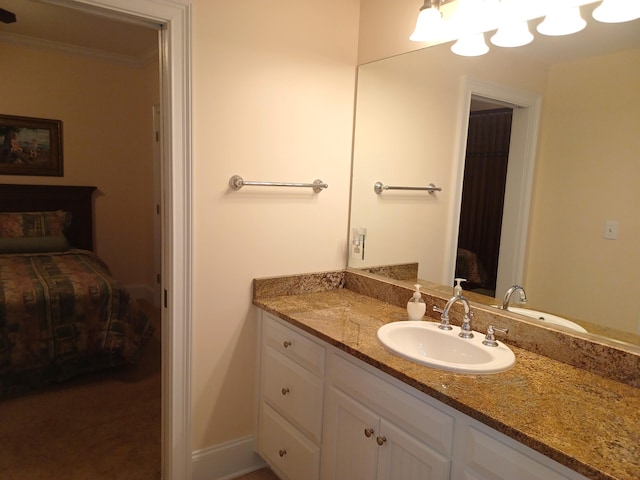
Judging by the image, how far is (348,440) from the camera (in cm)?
153

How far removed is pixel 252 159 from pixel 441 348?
3.62 feet

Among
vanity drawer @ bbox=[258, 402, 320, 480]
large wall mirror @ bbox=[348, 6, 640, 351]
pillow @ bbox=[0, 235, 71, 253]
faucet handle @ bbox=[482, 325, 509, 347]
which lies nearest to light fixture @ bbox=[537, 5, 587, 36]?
large wall mirror @ bbox=[348, 6, 640, 351]

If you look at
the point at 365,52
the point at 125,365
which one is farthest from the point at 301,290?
the point at 125,365

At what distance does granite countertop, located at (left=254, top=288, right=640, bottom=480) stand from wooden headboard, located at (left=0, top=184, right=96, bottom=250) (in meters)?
3.71

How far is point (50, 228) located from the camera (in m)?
4.06

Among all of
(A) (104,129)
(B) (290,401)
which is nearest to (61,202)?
(A) (104,129)

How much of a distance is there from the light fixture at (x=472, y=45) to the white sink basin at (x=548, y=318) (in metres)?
1.00

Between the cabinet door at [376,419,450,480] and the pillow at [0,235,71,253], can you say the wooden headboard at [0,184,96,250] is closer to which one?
the pillow at [0,235,71,253]

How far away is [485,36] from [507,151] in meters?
0.46

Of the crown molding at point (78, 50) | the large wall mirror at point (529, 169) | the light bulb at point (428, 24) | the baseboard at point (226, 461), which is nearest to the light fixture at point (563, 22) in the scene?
the large wall mirror at point (529, 169)

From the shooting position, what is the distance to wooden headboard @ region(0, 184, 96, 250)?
4121mm

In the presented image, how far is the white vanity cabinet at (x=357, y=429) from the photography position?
1081mm

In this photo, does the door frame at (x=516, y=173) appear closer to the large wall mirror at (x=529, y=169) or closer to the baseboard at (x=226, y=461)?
the large wall mirror at (x=529, y=169)

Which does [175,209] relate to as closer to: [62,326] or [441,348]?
[441,348]
